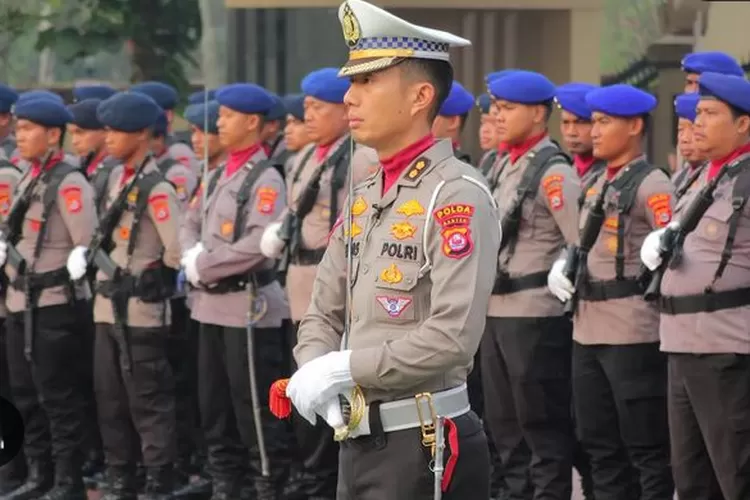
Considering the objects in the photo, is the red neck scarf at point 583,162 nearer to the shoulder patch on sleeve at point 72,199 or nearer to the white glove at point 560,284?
the white glove at point 560,284

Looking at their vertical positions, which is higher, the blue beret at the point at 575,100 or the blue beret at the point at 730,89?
the blue beret at the point at 730,89

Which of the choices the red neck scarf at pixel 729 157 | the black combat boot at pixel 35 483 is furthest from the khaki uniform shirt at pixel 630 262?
the black combat boot at pixel 35 483

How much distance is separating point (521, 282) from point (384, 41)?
11.3 feet

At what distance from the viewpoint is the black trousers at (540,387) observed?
26.3 ft

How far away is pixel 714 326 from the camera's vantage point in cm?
659

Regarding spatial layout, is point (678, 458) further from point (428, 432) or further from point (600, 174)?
point (428, 432)

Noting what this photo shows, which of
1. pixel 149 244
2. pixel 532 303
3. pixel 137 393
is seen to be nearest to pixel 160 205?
pixel 149 244

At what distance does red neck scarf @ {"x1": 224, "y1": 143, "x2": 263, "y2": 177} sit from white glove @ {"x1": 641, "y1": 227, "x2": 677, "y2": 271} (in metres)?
2.42

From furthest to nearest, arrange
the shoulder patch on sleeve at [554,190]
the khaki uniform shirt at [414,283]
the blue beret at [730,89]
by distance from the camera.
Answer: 1. the shoulder patch on sleeve at [554,190]
2. the blue beret at [730,89]
3. the khaki uniform shirt at [414,283]

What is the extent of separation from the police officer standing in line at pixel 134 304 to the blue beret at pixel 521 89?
1625mm

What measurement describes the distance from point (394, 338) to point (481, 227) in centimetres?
36

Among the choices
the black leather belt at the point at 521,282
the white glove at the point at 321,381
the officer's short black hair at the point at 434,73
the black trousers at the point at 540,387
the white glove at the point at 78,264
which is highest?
the officer's short black hair at the point at 434,73

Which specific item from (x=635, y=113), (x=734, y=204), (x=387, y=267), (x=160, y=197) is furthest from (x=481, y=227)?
(x=160, y=197)

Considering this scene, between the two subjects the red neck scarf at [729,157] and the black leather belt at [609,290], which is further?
the black leather belt at [609,290]
